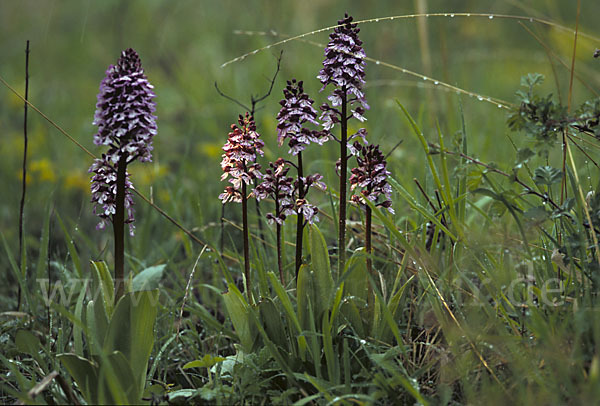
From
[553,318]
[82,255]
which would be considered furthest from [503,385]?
[82,255]

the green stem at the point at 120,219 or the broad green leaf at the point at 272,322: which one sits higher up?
the green stem at the point at 120,219

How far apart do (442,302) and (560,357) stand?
19.2 inches

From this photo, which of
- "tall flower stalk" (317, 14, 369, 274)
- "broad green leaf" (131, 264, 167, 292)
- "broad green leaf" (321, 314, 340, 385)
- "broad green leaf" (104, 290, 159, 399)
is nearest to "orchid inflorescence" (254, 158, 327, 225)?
"tall flower stalk" (317, 14, 369, 274)

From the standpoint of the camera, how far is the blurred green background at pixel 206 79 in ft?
11.9

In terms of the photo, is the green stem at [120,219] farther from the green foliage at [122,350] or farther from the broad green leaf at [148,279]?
the broad green leaf at [148,279]

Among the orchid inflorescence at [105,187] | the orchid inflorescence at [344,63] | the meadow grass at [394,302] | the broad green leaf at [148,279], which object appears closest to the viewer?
the meadow grass at [394,302]

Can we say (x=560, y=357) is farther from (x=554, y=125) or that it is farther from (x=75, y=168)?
(x=75, y=168)

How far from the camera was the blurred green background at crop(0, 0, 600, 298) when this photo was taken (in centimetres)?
362

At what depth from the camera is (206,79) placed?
5.73 meters

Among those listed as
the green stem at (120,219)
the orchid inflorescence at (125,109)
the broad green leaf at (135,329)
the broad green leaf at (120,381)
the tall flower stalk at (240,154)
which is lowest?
the broad green leaf at (120,381)

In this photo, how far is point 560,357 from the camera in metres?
1.44

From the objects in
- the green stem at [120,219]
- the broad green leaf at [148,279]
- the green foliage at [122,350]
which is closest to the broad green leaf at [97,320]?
the green foliage at [122,350]

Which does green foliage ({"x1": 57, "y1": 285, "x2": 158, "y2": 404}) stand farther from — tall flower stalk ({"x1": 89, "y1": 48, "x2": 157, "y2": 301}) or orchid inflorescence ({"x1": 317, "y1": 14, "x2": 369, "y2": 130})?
orchid inflorescence ({"x1": 317, "y1": 14, "x2": 369, "y2": 130})

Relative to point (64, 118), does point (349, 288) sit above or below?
below
